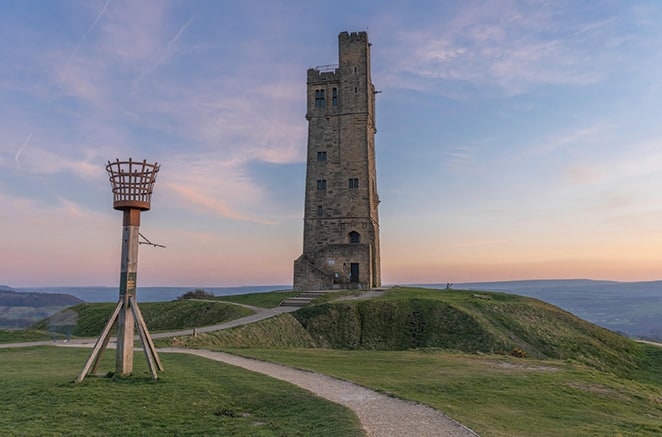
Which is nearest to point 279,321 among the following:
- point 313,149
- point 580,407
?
point 580,407

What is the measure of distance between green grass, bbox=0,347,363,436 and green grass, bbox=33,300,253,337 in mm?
19194

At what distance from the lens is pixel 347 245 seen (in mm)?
51781

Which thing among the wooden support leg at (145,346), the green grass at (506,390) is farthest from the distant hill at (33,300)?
the wooden support leg at (145,346)

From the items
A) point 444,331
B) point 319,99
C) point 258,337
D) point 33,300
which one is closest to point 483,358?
point 444,331

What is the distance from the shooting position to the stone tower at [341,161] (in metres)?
53.7

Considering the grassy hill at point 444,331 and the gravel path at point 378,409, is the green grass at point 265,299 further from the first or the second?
the gravel path at point 378,409

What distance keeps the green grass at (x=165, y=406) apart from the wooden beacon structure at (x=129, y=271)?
0.81 metres

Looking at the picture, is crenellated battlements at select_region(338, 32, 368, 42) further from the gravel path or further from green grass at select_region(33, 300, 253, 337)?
the gravel path

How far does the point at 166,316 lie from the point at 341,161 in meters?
26.0

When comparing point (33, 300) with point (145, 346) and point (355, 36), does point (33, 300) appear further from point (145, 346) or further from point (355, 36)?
point (145, 346)

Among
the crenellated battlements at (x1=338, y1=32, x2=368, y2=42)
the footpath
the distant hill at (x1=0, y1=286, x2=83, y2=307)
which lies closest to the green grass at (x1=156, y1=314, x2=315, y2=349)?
the footpath

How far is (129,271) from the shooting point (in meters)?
16.0

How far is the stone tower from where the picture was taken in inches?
2114

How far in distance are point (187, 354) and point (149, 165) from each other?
9.31 m
